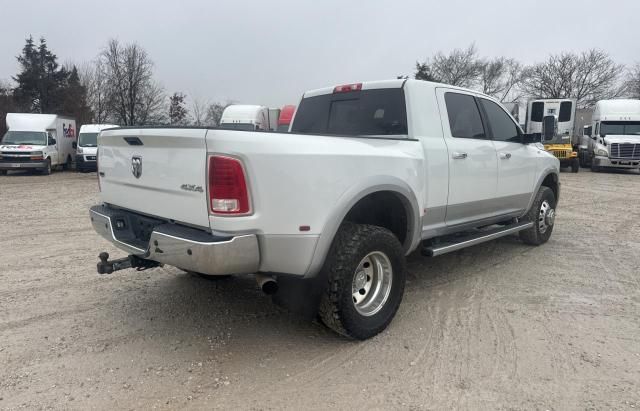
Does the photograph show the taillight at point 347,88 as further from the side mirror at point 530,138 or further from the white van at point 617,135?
the white van at point 617,135

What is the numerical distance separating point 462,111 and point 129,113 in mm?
42128

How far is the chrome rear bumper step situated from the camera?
4086 mm

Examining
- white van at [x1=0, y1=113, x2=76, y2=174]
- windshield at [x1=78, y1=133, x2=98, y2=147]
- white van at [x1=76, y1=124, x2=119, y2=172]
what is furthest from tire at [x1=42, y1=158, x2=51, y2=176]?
windshield at [x1=78, y1=133, x2=98, y2=147]

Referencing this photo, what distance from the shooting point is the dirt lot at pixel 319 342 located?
2770 millimetres

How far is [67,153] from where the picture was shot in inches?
869

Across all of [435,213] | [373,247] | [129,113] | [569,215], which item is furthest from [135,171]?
[129,113]

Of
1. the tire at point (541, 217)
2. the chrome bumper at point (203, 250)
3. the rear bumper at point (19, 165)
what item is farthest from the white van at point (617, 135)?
the rear bumper at point (19, 165)

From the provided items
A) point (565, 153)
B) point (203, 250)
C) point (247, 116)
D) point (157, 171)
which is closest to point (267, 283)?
point (203, 250)

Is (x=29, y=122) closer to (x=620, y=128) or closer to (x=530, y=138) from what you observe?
(x=530, y=138)

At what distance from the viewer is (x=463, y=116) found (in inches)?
182

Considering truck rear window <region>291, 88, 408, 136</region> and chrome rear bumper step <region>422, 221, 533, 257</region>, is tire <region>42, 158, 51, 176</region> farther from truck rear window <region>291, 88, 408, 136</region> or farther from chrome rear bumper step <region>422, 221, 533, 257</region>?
chrome rear bumper step <region>422, 221, 533, 257</region>

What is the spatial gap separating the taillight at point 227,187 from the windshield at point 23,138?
67.3 feet

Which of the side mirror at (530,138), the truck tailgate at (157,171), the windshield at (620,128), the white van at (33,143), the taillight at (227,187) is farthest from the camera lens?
the windshield at (620,128)

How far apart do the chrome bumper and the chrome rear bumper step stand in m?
1.85
